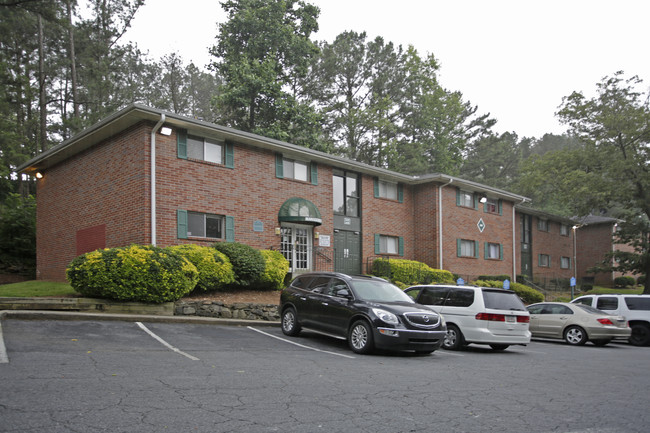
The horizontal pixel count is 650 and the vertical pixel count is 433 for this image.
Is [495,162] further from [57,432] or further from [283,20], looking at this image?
[57,432]

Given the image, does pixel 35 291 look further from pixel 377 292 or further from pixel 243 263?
pixel 377 292

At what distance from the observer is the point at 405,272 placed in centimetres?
2309

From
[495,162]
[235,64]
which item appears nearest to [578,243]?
[495,162]

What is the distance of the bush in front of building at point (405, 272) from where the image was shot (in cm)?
2302

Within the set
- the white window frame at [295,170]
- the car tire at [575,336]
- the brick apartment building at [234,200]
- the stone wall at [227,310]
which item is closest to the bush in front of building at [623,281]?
the brick apartment building at [234,200]

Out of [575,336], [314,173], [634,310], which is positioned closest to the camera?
[575,336]

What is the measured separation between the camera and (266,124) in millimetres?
34625

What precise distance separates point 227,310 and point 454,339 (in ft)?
19.7

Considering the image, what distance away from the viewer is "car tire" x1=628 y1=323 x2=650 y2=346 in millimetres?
16141

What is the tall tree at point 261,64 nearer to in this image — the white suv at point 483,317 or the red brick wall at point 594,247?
the white suv at point 483,317

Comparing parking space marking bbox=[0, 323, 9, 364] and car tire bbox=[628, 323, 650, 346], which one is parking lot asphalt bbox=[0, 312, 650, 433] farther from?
car tire bbox=[628, 323, 650, 346]

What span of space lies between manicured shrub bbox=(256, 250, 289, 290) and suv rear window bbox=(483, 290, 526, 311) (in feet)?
23.4

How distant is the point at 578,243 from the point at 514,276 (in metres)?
15.1

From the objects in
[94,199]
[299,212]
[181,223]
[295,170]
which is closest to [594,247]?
[295,170]
